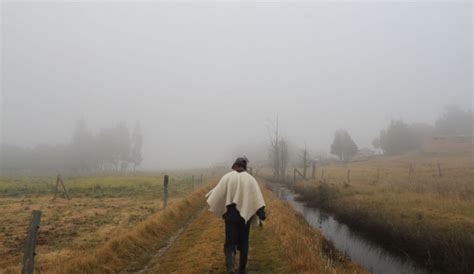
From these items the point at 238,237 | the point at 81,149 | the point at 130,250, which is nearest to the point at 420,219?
the point at 238,237

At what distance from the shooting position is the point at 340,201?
75.1ft

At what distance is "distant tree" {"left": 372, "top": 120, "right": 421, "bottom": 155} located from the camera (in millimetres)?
96750

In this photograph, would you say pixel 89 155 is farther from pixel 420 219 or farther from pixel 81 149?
pixel 420 219

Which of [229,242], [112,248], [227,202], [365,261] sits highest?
[227,202]

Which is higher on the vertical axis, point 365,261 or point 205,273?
point 205,273

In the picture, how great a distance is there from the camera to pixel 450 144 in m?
74.9

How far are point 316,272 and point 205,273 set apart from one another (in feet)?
8.34

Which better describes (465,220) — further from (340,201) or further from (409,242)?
(340,201)

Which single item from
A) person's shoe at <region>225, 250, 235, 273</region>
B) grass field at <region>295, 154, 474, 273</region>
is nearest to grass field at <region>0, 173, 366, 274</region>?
person's shoe at <region>225, 250, 235, 273</region>

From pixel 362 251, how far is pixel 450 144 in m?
74.7

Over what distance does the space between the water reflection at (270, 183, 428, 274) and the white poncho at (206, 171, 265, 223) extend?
279 inches

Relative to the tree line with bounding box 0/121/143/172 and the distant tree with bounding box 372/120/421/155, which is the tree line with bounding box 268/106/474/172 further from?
the tree line with bounding box 0/121/143/172

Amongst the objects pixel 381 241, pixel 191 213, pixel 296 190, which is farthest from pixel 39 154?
pixel 381 241

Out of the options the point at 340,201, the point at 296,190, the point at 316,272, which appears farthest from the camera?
the point at 296,190
